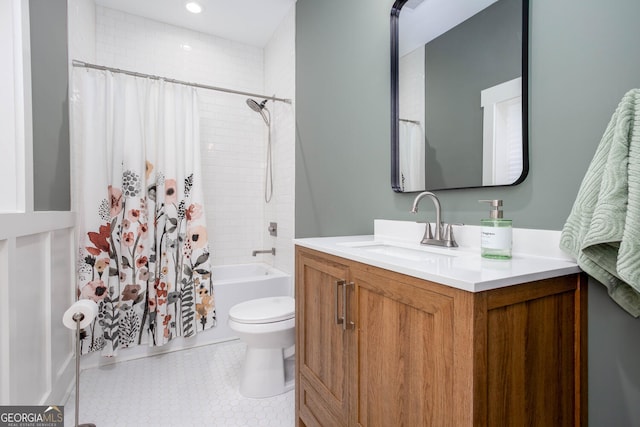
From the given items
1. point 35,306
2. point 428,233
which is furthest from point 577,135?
point 35,306

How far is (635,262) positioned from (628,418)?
45 centimetres

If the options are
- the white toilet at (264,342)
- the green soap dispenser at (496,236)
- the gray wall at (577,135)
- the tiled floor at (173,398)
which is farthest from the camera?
the white toilet at (264,342)

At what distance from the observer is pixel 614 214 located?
0.67 m

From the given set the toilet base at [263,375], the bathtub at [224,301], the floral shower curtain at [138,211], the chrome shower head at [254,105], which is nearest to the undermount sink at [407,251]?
the toilet base at [263,375]

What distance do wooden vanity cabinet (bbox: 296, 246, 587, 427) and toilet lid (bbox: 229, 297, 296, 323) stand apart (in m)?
0.66

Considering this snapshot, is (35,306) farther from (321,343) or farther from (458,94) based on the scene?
(458,94)

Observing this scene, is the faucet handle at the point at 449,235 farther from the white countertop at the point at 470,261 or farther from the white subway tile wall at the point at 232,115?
the white subway tile wall at the point at 232,115

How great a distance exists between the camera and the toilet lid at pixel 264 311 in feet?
5.56

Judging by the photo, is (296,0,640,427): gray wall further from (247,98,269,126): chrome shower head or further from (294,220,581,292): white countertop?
(247,98,269,126): chrome shower head

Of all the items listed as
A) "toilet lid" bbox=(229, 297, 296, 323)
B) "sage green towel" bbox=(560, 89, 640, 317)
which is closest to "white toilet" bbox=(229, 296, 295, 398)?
"toilet lid" bbox=(229, 297, 296, 323)

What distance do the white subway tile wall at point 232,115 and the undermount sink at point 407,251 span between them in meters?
1.31

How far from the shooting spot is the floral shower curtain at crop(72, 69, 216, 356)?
2049mm

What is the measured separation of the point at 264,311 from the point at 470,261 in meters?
1.25

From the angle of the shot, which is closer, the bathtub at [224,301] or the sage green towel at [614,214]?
the sage green towel at [614,214]
